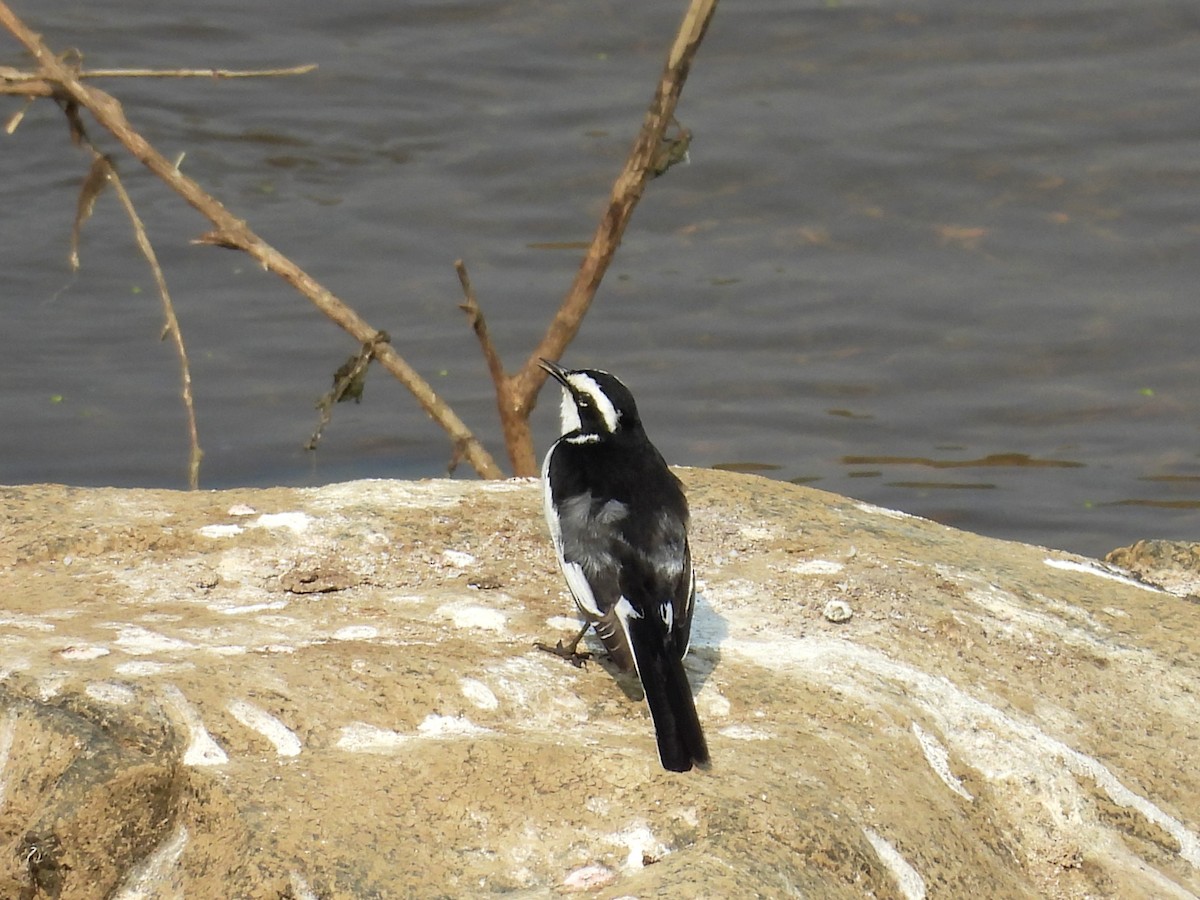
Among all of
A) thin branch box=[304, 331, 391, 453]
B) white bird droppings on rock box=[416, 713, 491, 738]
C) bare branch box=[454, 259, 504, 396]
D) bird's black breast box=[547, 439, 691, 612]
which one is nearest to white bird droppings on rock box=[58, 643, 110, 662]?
white bird droppings on rock box=[416, 713, 491, 738]

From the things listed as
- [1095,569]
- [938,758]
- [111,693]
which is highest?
[111,693]

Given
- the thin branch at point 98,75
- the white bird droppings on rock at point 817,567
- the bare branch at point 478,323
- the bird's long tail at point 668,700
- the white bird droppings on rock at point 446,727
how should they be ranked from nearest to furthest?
the bird's long tail at point 668,700, the white bird droppings on rock at point 446,727, the white bird droppings on rock at point 817,567, the thin branch at point 98,75, the bare branch at point 478,323

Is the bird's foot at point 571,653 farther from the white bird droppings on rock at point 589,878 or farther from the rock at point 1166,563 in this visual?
the rock at point 1166,563

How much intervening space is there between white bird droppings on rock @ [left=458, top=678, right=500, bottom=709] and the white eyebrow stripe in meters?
1.19

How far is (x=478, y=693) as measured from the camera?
424cm

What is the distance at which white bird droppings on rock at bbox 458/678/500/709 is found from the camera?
421 centimetres

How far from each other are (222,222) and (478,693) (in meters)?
3.84

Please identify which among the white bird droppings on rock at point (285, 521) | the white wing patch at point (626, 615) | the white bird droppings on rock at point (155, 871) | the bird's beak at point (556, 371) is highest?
the bird's beak at point (556, 371)

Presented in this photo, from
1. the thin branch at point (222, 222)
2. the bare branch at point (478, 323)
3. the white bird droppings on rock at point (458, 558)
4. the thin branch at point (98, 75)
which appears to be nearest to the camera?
the white bird droppings on rock at point (458, 558)

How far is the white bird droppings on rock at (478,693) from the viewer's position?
421 cm

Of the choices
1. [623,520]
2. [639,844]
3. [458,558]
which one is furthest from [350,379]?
[639,844]

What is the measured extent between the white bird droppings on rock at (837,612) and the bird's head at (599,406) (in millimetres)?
756

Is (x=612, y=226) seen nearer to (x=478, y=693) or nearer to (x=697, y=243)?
(x=478, y=693)

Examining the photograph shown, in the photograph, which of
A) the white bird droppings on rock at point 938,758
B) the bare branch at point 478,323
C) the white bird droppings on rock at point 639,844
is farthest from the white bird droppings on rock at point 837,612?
the bare branch at point 478,323
